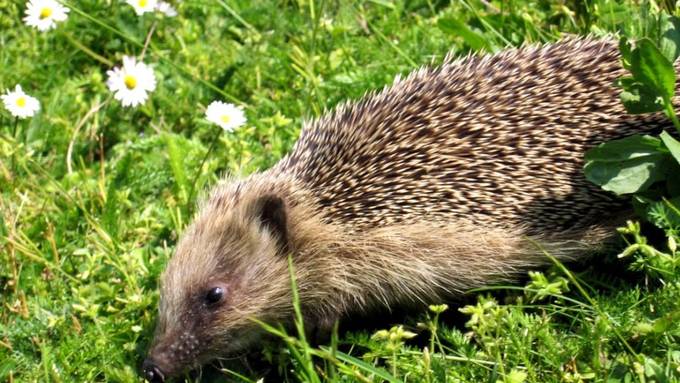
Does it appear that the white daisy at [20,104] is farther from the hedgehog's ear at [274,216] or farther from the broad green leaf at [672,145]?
the broad green leaf at [672,145]

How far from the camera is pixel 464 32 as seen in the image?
5.33 m

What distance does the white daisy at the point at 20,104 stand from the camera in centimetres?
519

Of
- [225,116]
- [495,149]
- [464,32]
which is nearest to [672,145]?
[495,149]

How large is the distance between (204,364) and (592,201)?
171 centimetres

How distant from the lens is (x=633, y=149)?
3971mm

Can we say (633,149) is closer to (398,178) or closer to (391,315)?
(398,178)

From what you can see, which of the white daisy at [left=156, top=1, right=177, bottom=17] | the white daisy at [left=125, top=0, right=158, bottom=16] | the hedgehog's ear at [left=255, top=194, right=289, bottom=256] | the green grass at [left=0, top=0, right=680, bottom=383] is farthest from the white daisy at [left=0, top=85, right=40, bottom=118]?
the hedgehog's ear at [left=255, top=194, right=289, bottom=256]

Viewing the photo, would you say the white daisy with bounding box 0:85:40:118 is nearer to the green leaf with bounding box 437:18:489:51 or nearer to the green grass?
the green grass

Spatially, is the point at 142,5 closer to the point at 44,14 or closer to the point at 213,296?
→ the point at 44,14

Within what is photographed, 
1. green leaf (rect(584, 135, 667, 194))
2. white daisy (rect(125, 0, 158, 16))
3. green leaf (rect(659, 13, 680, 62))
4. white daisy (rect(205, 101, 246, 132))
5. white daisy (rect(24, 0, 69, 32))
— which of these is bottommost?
green leaf (rect(584, 135, 667, 194))

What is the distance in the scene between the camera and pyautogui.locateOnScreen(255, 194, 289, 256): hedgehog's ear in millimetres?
→ 4305

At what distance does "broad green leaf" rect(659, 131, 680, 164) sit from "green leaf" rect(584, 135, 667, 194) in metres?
0.12

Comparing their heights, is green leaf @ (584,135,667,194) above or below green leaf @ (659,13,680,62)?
below

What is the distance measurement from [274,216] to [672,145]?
5.22 feet
